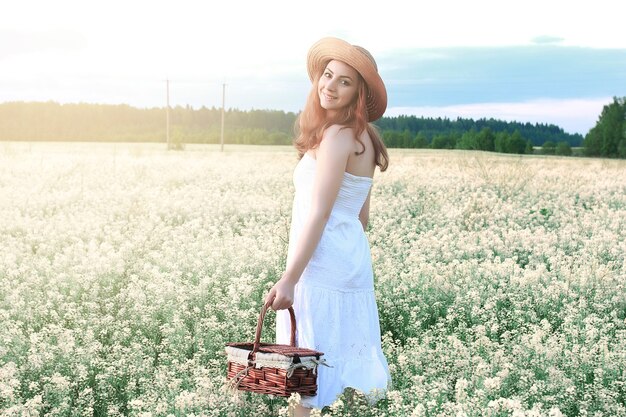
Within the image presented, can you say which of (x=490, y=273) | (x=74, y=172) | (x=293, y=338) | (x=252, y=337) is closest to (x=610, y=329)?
(x=490, y=273)

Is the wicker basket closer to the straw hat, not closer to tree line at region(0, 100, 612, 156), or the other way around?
the straw hat

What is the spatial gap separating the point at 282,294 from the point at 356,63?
137cm

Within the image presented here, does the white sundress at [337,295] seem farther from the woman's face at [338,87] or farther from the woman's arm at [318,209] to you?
the woman's face at [338,87]

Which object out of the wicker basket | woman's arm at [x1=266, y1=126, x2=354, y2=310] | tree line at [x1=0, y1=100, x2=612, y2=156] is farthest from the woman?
tree line at [x1=0, y1=100, x2=612, y2=156]

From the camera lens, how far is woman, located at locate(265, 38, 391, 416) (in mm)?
4652

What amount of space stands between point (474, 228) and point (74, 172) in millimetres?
12838

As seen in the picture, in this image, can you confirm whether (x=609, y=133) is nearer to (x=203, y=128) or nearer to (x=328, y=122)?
(x=203, y=128)

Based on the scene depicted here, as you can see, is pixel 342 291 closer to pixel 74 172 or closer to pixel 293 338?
pixel 293 338

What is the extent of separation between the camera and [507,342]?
6680 mm

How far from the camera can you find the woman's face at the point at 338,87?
4.82 meters


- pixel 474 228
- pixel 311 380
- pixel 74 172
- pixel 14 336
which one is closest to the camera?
pixel 311 380

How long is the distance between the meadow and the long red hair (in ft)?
4.87

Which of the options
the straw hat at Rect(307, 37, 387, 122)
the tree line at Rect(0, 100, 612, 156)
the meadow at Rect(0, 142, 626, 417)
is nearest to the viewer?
the straw hat at Rect(307, 37, 387, 122)

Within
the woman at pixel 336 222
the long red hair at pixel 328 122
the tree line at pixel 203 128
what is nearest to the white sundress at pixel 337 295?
the woman at pixel 336 222
